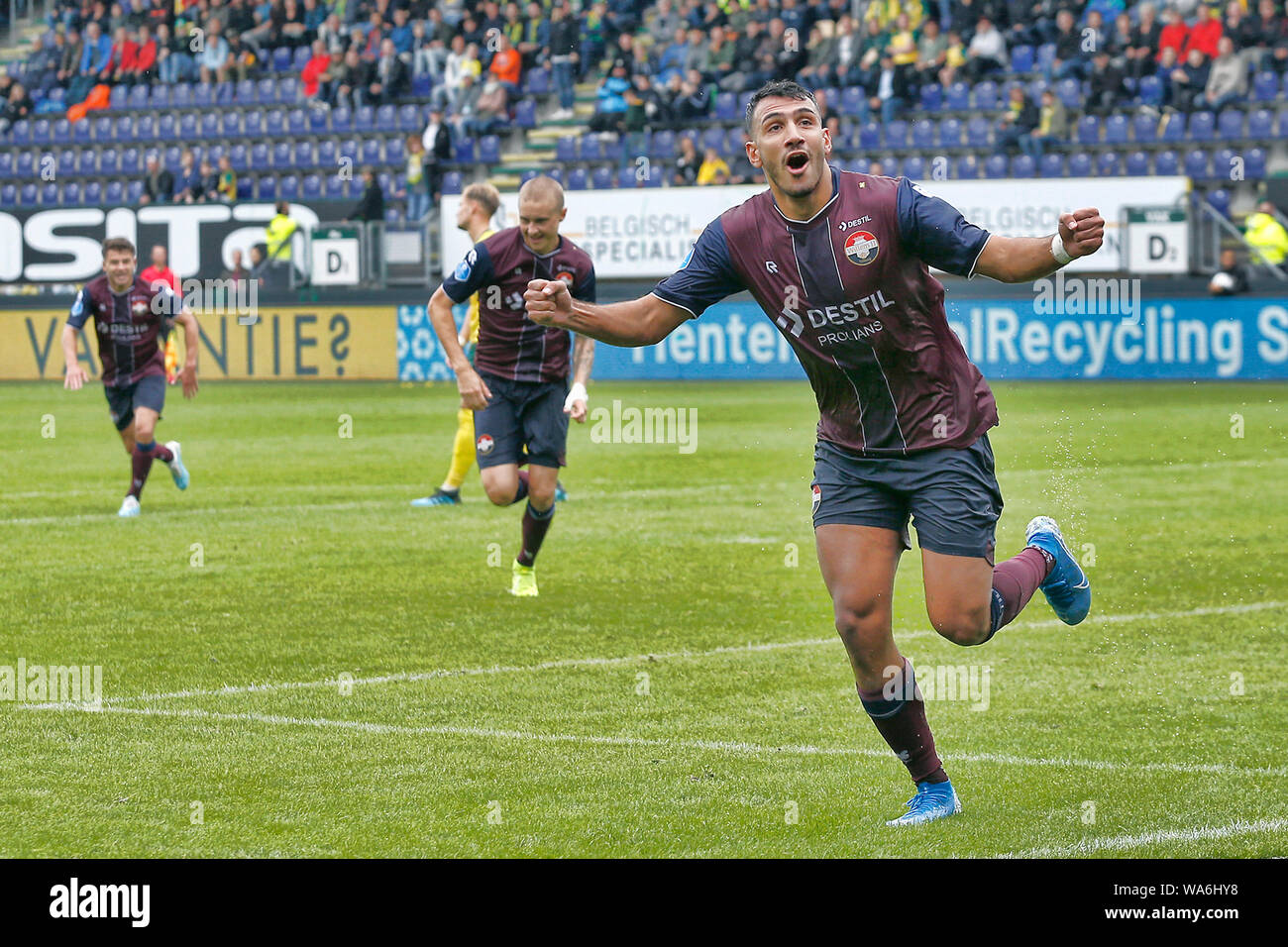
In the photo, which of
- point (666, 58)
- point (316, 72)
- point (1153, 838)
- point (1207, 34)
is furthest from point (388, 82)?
point (1153, 838)

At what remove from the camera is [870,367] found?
18.4ft

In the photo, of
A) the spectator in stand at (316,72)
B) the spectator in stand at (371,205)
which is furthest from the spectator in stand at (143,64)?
the spectator in stand at (371,205)

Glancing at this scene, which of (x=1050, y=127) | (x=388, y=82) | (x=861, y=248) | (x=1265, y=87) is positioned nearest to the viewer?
(x=861, y=248)

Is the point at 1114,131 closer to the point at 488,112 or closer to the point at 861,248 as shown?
the point at 488,112

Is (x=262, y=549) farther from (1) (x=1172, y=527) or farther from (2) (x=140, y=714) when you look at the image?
(1) (x=1172, y=527)

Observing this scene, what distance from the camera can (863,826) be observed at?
215 inches

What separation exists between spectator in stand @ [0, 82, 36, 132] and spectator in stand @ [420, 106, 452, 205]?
966cm

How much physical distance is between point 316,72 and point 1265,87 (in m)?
17.0

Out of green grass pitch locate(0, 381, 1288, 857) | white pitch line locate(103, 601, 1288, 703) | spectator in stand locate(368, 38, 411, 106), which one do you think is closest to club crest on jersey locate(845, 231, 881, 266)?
green grass pitch locate(0, 381, 1288, 857)

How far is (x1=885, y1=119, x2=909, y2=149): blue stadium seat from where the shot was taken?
28703 mm

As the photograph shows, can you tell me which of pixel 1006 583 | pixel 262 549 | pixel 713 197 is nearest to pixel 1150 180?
pixel 713 197

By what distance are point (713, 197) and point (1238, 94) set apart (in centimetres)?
800
